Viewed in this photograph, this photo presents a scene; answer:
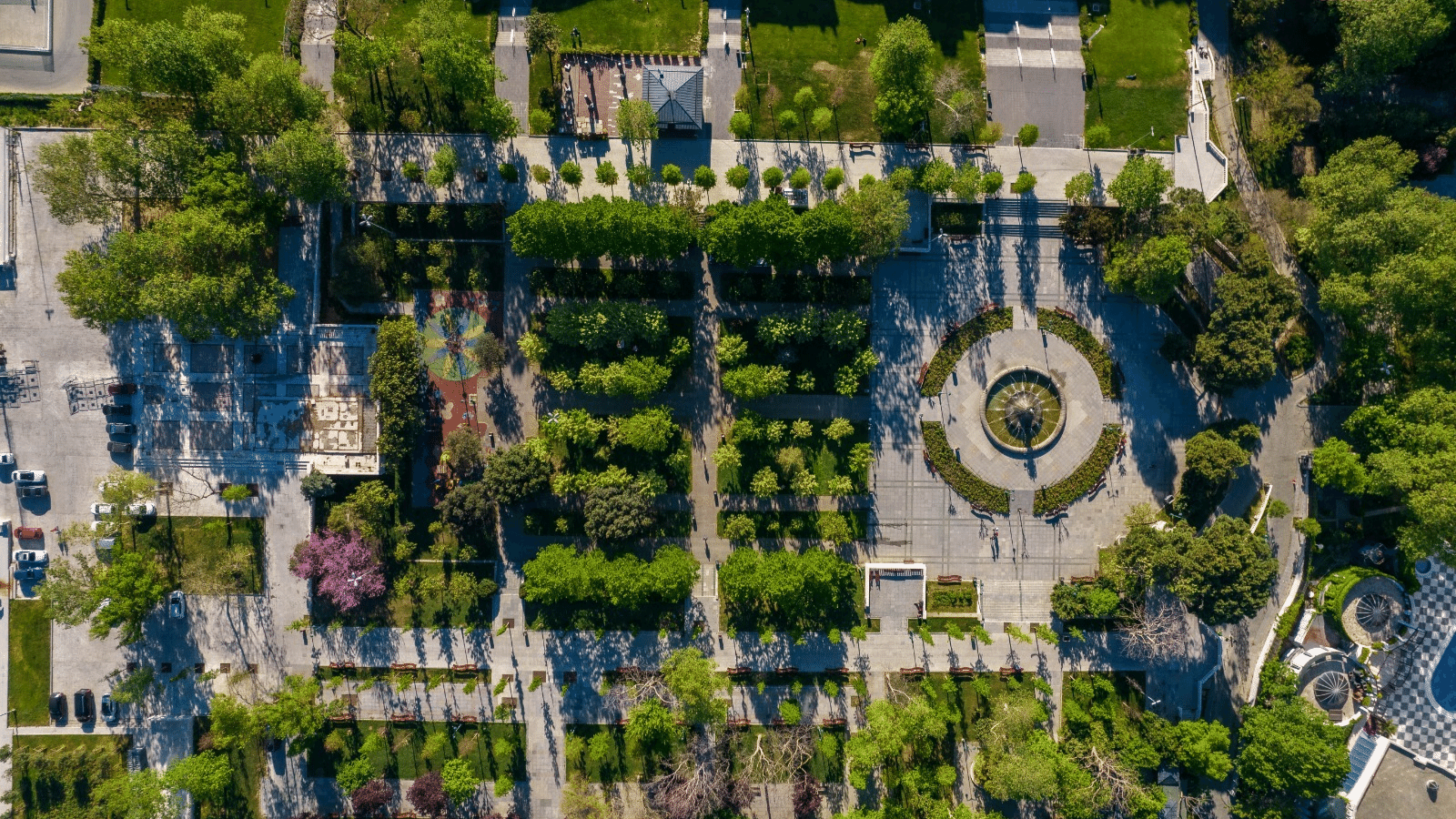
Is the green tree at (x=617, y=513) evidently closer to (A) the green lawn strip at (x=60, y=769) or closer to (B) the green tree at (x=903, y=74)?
(B) the green tree at (x=903, y=74)

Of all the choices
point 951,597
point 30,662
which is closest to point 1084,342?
point 951,597

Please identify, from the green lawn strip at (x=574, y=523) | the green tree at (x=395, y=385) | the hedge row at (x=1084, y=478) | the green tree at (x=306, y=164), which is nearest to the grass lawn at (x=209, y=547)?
the green tree at (x=395, y=385)

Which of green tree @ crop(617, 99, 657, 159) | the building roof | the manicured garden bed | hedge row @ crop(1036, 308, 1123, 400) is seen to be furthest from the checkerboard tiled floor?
green tree @ crop(617, 99, 657, 159)

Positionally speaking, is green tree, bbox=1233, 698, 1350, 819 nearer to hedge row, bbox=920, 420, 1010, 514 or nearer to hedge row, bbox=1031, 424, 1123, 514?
hedge row, bbox=1031, 424, 1123, 514

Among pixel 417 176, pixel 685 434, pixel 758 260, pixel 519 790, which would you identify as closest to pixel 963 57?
pixel 758 260

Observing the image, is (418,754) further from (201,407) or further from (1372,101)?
(1372,101)

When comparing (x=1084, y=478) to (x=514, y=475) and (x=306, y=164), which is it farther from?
(x=306, y=164)

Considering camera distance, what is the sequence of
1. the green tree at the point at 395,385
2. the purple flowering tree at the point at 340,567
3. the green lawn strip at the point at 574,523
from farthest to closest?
the green lawn strip at the point at 574,523 < the purple flowering tree at the point at 340,567 < the green tree at the point at 395,385
